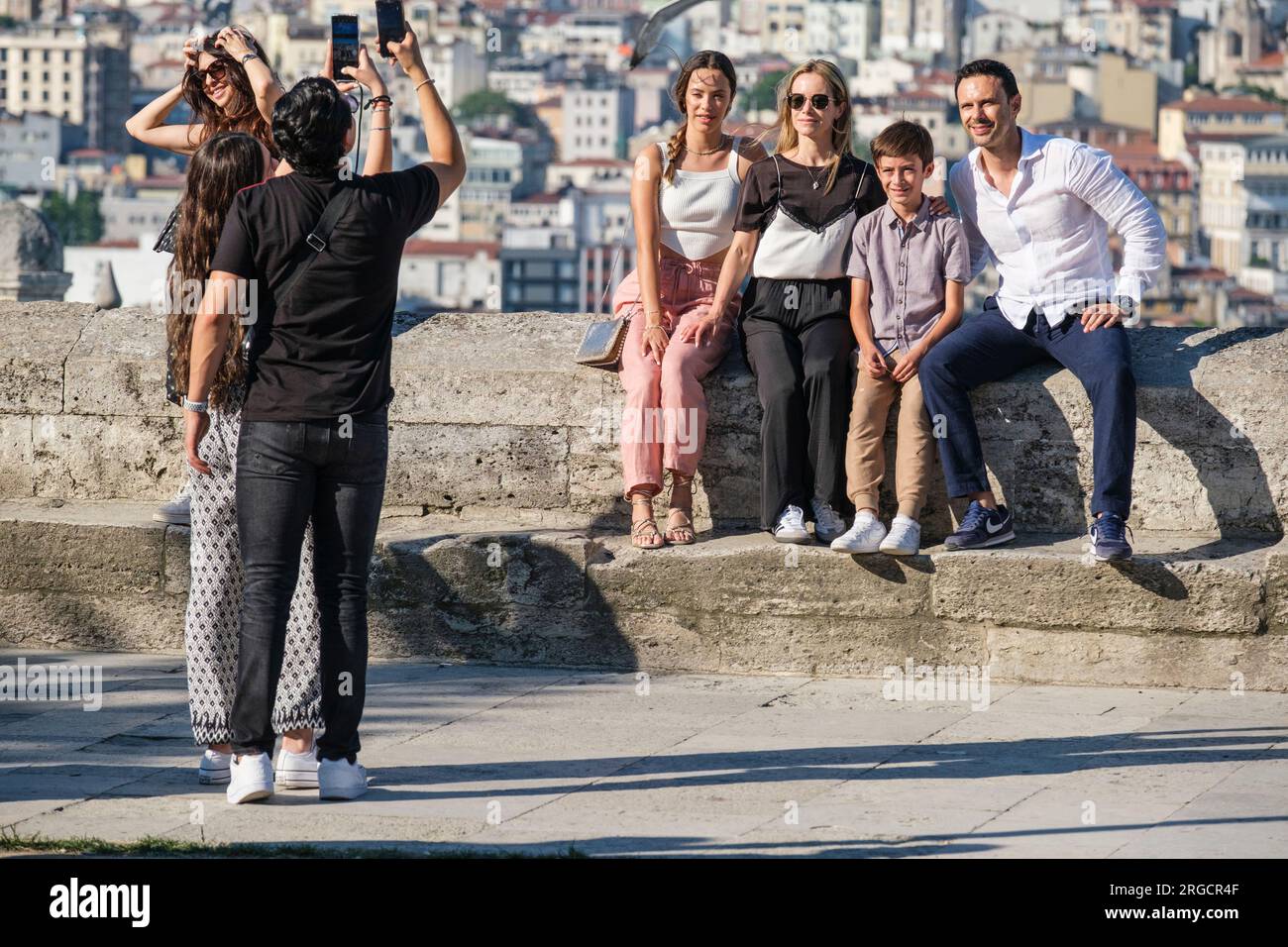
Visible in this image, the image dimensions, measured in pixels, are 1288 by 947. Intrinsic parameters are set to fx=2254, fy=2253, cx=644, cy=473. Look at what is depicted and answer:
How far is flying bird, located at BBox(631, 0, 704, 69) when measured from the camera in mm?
16750

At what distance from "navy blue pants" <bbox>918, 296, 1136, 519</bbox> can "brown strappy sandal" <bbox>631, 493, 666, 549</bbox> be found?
725 mm

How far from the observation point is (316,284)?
13.8ft

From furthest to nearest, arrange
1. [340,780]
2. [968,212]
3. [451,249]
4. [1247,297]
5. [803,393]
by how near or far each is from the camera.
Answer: [451,249], [1247,297], [968,212], [803,393], [340,780]

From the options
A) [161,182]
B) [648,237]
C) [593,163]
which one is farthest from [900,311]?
[593,163]

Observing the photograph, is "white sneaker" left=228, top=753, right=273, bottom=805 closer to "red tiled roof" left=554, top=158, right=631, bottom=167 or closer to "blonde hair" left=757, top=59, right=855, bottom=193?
"blonde hair" left=757, top=59, right=855, bottom=193

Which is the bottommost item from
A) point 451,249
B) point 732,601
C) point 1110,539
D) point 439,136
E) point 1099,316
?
point 451,249

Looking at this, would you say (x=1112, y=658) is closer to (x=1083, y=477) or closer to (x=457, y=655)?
(x=1083, y=477)

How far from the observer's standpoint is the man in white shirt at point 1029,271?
17.7 ft

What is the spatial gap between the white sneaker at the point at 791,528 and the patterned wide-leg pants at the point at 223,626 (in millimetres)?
1399

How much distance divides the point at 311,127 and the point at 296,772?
4.11 ft

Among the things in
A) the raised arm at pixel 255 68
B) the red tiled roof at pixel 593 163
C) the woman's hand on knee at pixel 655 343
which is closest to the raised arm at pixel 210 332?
the raised arm at pixel 255 68

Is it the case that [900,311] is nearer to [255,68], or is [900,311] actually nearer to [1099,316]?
[1099,316]

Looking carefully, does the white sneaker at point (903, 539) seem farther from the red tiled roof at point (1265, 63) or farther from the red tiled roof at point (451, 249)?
the red tiled roof at point (1265, 63)

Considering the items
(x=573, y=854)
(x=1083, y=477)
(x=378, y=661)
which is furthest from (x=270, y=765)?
(x=1083, y=477)
